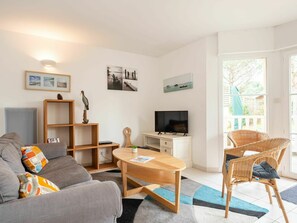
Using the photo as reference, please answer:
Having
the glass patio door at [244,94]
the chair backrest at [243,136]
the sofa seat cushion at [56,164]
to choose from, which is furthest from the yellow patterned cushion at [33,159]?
the glass patio door at [244,94]

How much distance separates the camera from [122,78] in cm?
408

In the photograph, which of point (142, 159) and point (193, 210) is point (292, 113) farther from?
point (142, 159)

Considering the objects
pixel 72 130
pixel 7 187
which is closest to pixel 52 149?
pixel 72 130

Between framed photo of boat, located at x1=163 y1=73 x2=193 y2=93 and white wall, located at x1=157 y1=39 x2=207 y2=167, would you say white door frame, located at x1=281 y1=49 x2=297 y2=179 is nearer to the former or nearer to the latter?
white wall, located at x1=157 y1=39 x2=207 y2=167

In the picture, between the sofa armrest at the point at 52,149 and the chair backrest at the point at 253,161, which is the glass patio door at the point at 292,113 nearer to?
the chair backrest at the point at 253,161

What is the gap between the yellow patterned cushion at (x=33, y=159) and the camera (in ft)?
6.75

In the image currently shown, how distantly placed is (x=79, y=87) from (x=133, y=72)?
1.25 m

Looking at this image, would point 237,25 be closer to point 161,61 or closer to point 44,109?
point 161,61

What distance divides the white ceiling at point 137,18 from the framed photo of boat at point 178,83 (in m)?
0.72

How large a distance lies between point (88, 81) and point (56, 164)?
191 centimetres

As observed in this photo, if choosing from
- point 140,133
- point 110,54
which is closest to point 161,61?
point 110,54

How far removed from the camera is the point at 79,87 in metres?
3.62

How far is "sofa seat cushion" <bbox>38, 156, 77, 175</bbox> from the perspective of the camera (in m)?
2.12

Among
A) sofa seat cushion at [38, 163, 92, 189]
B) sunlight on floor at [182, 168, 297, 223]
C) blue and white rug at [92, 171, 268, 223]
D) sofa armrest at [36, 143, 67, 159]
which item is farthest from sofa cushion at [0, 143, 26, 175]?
sunlight on floor at [182, 168, 297, 223]
